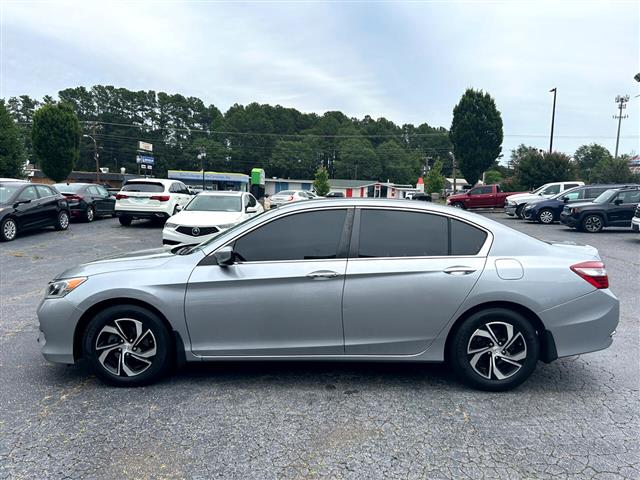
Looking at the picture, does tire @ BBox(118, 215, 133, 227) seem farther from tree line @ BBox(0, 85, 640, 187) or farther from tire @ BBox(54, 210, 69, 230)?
tree line @ BBox(0, 85, 640, 187)

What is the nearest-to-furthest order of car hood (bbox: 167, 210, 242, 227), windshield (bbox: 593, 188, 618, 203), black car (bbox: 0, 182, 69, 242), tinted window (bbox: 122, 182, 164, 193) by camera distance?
1. car hood (bbox: 167, 210, 242, 227)
2. black car (bbox: 0, 182, 69, 242)
3. tinted window (bbox: 122, 182, 164, 193)
4. windshield (bbox: 593, 188, 618, 203)

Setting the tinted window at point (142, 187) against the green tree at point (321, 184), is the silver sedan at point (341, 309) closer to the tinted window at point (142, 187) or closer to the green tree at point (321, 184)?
the tinted window at point (142, 187)

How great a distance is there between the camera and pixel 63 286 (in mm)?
3514

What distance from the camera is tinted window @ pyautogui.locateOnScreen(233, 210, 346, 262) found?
350cm

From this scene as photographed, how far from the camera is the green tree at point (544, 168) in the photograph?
99.6ft

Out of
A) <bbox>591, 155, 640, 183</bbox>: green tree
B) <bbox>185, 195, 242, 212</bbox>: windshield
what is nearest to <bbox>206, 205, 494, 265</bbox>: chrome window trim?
<bbox>185, 195, 242, 212</bbox>: windshield

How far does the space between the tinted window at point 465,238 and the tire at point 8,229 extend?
11942mm

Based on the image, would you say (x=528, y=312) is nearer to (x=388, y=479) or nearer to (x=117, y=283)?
(x=388, y=479)

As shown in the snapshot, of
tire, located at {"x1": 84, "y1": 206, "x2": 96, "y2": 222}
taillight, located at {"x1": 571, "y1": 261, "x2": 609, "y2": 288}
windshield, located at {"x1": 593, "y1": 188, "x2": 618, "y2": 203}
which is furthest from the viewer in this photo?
tire, located at {"x1": 84, "y1": 206, "x2": 96, "y2": 222}

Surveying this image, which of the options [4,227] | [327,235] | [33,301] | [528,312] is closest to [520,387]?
[528,312]

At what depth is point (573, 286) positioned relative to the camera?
11.3ft

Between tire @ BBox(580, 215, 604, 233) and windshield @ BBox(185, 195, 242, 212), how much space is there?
12.2 m

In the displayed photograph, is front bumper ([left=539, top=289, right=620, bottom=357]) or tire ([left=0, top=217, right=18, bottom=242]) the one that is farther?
tire ([left=0, top=217, right=18, bottom=242])

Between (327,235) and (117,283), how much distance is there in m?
1.74
